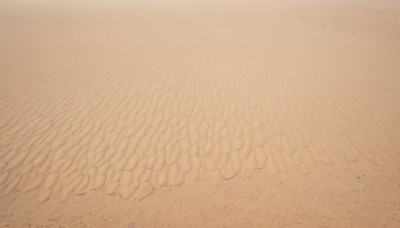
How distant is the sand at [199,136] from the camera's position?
3.20 meters

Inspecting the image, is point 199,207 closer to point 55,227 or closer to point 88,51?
point 55,227

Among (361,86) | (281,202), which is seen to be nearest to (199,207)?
(281,202)

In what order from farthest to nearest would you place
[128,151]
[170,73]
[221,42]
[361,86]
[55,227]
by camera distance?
1. [221,42]
2. [170,73]
3. [361,86]
4. [128,151]
5. [55,227]

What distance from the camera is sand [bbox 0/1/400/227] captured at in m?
3.20

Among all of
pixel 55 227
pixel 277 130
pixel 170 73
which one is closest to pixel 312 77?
pixel 277 130

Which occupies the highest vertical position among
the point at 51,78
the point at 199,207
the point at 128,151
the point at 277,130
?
the point at 51,78

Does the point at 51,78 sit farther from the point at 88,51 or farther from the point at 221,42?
the point at 221,42

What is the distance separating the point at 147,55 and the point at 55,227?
6490mm

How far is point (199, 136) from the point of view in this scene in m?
4.46

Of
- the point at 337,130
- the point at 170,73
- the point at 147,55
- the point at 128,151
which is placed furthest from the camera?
the point at 147,55

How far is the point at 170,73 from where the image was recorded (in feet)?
22.5

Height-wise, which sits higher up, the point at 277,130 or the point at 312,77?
the point at 312,77

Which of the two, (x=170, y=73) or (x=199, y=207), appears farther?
(x=170, y=73)

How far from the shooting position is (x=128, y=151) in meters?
4.11
